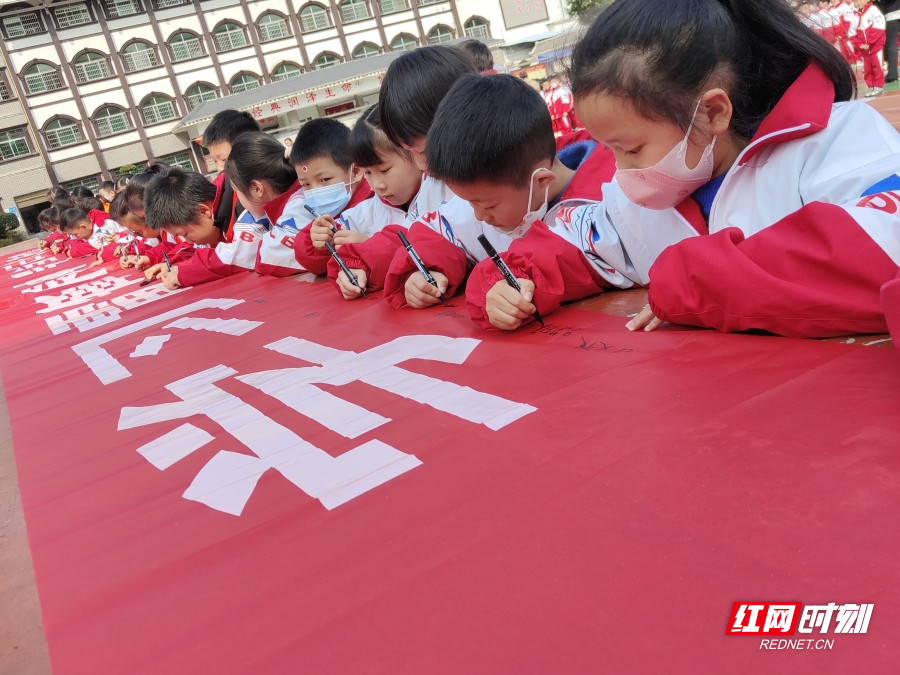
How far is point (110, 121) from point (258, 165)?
19.4 metres

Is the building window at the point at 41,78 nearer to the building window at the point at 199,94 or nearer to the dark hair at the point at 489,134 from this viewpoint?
the building window at the point at 199,94

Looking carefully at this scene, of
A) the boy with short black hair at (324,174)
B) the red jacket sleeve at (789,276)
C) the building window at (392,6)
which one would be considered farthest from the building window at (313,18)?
the red jacket sleeve at (789,276)

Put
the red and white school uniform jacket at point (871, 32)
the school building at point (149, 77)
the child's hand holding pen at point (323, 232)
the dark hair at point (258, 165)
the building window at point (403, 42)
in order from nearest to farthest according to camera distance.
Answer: the child's hand holding pen at point (323, 232) < the dark hair at point (258, 165) < the red and white school uniform jacket at point (871, 32) < the school building at point (149, 77) < the building window at point (403, 42)

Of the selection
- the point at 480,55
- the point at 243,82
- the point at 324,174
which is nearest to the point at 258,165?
the point at 324,174

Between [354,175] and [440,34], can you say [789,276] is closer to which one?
[354,175]

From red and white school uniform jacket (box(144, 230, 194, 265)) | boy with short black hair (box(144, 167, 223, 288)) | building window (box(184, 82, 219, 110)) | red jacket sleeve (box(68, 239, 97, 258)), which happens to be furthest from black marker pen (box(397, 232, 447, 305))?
building window (box(184, 82, 219, 110))

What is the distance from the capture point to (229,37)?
20.3 metres

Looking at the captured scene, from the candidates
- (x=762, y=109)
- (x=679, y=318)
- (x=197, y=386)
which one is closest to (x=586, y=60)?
(x=762, y=109)

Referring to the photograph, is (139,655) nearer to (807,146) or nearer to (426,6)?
(807,146)

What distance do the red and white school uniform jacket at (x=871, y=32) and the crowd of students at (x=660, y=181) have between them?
18.1 ft

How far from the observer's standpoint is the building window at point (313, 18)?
827 inches

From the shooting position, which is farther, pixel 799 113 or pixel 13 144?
pixel 13 144

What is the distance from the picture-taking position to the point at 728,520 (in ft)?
1.69
